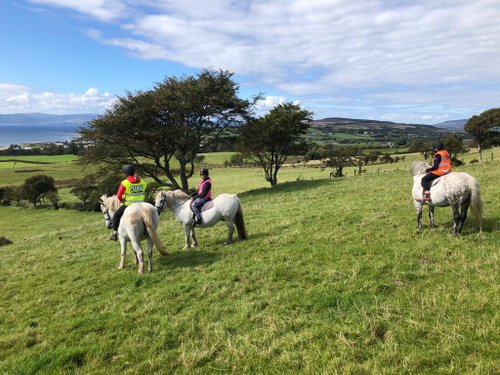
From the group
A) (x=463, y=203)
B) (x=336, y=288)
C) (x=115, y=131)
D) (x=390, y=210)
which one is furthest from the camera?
(x=115, y=131)

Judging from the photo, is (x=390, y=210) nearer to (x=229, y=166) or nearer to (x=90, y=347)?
(x=90, y=347)

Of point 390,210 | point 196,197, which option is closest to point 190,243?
point 196,197

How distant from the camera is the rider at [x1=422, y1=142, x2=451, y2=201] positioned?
1082cm

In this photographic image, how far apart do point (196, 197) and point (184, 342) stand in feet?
21.5

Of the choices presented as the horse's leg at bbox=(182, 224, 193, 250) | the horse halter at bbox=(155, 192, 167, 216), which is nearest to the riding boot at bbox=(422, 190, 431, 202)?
the horse's leg at bbox=(182, 224, 193, 250)

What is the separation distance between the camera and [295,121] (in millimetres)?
41062

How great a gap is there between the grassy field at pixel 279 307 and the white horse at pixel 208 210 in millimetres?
707

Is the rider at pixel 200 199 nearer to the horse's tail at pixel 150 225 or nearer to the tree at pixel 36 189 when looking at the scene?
the horse's tail at pixel 150 225

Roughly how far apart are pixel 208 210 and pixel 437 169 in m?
7.53

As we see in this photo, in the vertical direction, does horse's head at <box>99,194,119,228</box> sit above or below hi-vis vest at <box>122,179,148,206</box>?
below

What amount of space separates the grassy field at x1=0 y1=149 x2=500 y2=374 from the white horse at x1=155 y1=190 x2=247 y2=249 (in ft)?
2.32

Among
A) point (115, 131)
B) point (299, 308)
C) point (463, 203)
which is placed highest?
point (115, 131)

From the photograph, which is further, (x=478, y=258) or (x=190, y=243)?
(x=190, y=243)

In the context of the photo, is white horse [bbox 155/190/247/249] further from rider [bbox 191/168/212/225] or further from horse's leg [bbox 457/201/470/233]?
horse's leg [bbox 457/201/470/233]
